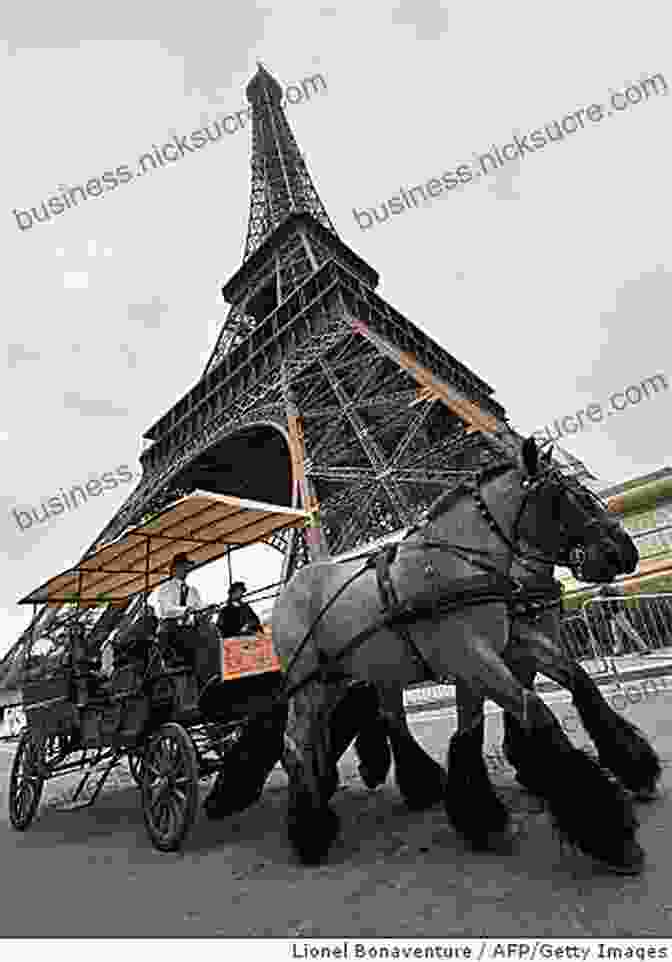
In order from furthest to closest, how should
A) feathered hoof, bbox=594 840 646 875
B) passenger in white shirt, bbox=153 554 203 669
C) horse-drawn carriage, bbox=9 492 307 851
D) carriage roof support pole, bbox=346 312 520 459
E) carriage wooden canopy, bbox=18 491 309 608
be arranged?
carriage roof support pole, bbox=346 312 520 459 < carriage wooden canopy, bbox=18 491 309 608 < passenger in white shirt, bbox=153 554 203 669 < horse-drawn carriage, bbox=9 492 307 851 < feathered hoof, bbox=594 840 646 875

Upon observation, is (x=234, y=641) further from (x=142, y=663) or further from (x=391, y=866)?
(x=391, y=866)

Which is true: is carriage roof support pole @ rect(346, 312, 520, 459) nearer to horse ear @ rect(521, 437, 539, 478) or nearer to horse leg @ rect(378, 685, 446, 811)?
horse leg @ rect(378, 685, 446, 811)

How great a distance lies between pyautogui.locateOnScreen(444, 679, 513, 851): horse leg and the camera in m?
2.82

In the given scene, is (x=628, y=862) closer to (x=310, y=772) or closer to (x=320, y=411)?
(x=310, y=772)

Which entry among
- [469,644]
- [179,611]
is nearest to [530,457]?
[469,644]

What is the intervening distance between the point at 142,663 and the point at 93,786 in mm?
4210

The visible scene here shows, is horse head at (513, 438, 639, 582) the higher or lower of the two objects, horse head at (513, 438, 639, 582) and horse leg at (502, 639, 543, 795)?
the higher

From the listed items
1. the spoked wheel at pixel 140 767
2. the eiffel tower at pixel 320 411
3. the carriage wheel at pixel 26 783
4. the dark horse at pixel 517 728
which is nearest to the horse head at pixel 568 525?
the dark horse at pixel 517 728

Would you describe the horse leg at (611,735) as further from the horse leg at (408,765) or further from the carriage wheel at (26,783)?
the carriage wheel at (26,783)

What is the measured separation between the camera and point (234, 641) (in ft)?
13.2

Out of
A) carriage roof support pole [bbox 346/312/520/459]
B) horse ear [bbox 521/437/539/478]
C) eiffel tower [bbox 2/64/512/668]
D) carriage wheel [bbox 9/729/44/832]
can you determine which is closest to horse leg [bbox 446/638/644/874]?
horse ear [bbox 521/437/539/478]

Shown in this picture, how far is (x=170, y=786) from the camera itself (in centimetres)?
368
